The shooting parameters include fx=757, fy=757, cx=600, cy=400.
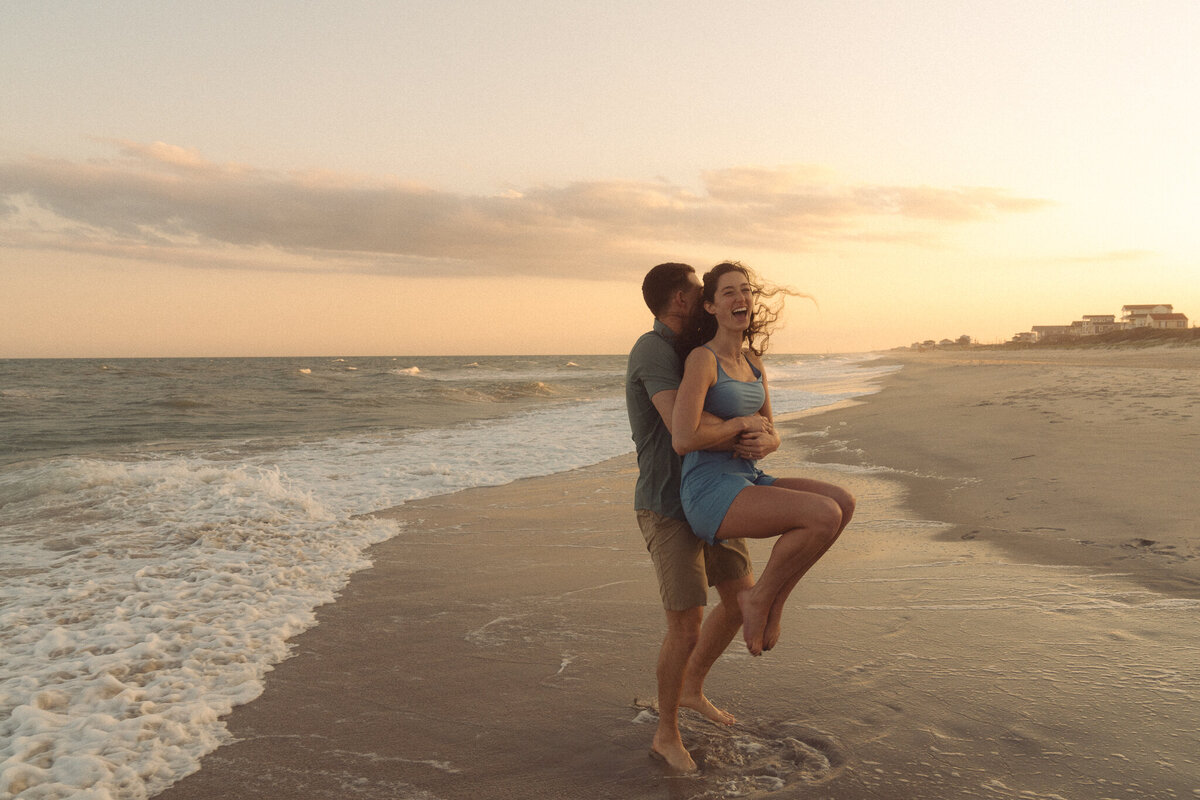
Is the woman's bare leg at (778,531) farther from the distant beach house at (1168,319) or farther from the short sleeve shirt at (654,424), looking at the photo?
the distant beach house at (1168,319)

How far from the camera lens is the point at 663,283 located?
10.8ft

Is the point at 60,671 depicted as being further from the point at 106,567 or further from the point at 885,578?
the point at 885,578

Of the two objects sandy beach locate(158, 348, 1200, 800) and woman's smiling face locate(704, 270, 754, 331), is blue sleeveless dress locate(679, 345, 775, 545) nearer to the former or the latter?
woman's smiling face locate(704, 270, 754, 331)

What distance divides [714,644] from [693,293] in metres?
1.53

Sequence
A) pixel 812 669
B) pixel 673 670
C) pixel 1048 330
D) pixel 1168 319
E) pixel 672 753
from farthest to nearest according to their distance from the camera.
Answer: pixel 1048 330
pixel 1168 319
pixel 812 669
pixel 673 670
pixel 672 753

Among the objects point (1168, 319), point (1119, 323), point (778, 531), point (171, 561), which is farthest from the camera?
point (1119, 323)

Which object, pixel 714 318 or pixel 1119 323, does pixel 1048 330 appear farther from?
pixel 714 318

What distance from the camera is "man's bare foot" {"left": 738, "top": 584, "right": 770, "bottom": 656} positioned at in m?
2.89

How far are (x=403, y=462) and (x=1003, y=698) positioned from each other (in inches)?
408

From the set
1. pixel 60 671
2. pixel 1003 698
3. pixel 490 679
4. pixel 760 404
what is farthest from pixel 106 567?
pixel 1003 698

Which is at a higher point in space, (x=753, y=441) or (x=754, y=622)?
(x=753, y=441)

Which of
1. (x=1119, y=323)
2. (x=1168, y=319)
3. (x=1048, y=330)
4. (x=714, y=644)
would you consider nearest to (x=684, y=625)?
(x=714, y=644)

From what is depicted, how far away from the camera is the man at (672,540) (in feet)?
10.4

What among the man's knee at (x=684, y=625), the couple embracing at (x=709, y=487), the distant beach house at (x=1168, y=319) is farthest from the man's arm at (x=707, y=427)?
the distant beach house at (x=1168, y=319)
